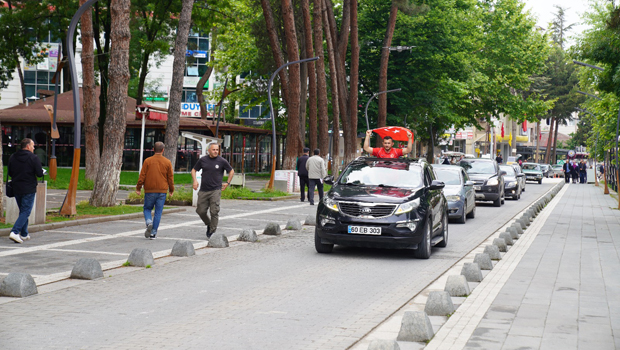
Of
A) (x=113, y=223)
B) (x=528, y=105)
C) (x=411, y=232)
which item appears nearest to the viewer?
(x=411, y=232)

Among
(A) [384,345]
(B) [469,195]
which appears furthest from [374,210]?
(B) [469,195]

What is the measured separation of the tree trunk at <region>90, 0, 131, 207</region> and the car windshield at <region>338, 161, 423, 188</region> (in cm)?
799

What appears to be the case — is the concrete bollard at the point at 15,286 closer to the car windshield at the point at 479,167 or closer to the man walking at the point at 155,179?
the man walking at the point at 155,179

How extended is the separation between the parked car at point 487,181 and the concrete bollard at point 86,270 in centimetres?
1971

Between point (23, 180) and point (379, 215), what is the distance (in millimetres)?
6026

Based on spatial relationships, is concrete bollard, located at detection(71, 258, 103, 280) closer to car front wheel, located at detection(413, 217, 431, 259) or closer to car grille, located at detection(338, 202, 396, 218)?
car grille, located at detection(338, 202, 396, 218)

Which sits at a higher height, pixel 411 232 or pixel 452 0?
pixel 452 0

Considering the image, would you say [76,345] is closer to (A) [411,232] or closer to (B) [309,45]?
(A) [411,232]

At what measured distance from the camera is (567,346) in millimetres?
6293

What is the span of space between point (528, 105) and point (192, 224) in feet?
126

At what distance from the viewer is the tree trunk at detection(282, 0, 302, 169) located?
30297mm

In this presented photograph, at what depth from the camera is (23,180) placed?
42.3 feet

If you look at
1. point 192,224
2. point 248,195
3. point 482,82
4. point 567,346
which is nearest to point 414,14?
point 482,82

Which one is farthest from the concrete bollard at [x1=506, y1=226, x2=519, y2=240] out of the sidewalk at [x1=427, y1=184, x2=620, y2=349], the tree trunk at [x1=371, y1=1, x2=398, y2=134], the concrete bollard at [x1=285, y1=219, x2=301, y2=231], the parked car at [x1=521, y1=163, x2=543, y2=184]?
the parked car at [x1=521, y1=163, x2=543, y2=184]
